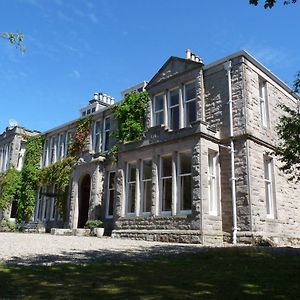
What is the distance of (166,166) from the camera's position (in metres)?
17.0

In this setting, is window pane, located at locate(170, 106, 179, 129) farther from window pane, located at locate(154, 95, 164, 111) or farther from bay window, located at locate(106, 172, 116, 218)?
bay window, located at locate(106, 172, 116, 218)

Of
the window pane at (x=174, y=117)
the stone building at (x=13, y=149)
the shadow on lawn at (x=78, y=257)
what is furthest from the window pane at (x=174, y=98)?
the stone building at (x=13, y=149)

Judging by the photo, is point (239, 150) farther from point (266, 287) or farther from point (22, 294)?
point (22, 294)

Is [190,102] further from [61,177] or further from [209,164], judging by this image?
[61,177]

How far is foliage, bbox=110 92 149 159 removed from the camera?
20.1 m

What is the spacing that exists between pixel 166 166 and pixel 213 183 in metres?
2.42

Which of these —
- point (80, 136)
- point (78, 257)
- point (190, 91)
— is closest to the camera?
point (78, 257)

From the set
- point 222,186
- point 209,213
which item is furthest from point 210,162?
point 209,213

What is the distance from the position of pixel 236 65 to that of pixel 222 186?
5.69 m

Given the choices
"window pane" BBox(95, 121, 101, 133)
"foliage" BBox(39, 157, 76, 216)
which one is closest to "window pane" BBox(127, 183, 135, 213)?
"window pane" BBox(95, 121, 101, 133)

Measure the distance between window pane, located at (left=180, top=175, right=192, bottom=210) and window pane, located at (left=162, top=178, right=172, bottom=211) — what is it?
0.75 meters

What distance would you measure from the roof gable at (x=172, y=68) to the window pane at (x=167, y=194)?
5.79 m

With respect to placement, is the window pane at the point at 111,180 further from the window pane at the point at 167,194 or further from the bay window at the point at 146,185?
the window pane at the point at 167,194

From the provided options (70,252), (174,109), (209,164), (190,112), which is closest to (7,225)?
(174,109)
